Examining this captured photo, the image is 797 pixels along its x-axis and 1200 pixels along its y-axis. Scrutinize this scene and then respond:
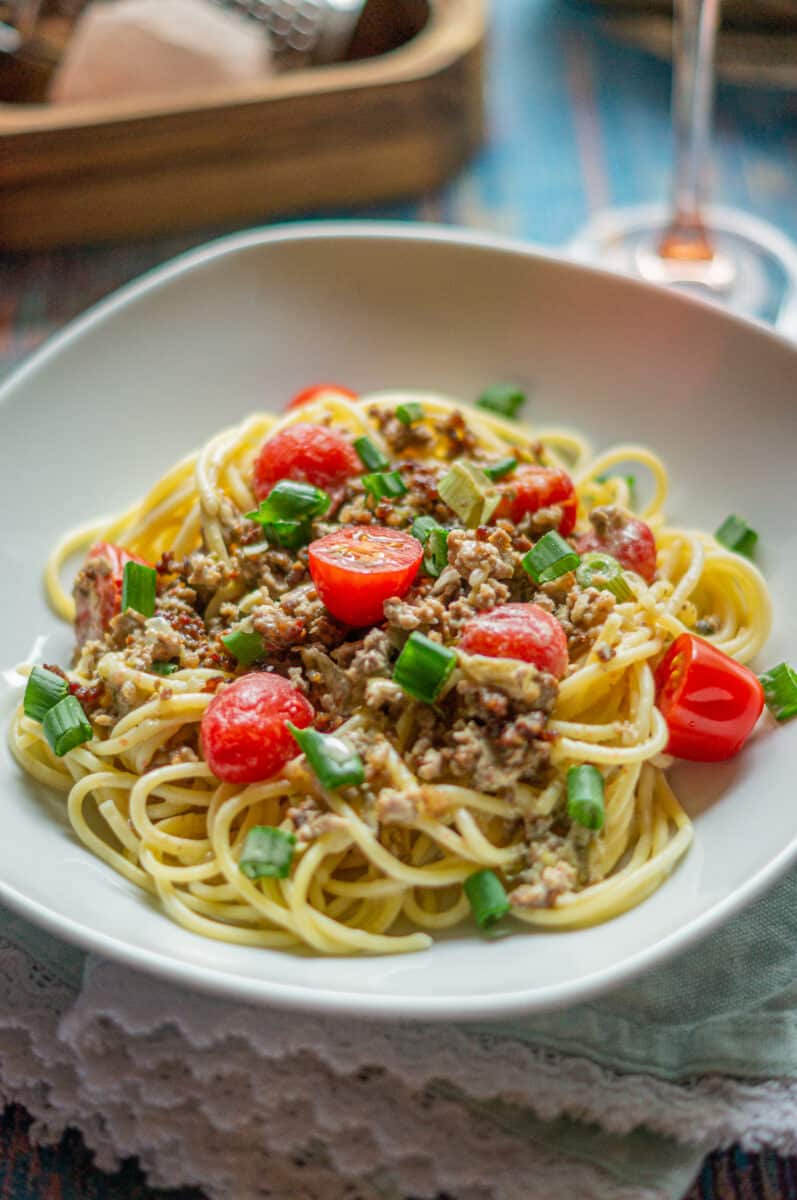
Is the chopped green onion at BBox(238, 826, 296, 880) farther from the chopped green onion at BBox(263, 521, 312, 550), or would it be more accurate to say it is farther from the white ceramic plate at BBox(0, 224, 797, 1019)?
the chopped green onion at BBox(263, 521, 312, 550)

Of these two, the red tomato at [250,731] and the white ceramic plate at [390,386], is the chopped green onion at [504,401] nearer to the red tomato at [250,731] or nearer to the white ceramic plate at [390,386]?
the white ceramic plate at [390,386]

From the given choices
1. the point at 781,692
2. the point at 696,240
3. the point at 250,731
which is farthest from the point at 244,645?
the point at 696,240

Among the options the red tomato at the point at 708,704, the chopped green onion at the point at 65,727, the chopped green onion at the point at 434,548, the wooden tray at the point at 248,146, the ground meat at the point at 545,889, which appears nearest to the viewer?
the ground meat at the point at 545,889

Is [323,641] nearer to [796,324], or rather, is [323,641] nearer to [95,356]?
[95,356]

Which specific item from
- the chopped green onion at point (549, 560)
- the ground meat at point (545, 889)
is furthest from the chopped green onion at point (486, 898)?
the chopped green onion at point (549, 560)

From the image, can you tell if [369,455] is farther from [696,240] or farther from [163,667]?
[696,240]

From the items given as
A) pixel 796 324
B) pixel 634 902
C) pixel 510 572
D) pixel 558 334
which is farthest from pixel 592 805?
pixel 796 324
